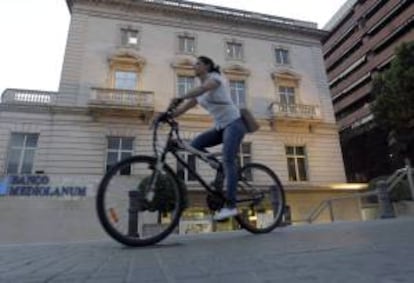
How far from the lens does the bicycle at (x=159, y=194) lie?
2.95 metres

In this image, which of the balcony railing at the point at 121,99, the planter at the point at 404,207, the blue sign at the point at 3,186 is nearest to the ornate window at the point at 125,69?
the balcony railing at the point at 121,99

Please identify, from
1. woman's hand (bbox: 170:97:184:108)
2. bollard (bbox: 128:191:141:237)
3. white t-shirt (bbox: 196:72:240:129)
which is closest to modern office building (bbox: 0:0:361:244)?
bollard (bbox: 128:191:141:237)

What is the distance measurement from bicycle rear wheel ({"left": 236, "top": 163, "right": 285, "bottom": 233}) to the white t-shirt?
2.27 feet

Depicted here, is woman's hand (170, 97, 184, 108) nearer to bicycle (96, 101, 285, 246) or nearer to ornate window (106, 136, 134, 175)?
bicycle (96, 101, 285, 246)

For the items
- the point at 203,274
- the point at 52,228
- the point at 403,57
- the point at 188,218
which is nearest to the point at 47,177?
the point at 52,228

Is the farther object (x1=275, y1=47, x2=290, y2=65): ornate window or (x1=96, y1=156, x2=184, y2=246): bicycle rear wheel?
(x1=275, y1=47, x2=290, y2=65): ornate window

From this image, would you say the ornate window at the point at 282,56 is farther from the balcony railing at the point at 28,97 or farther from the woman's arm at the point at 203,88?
the woman's arm at the point at 203,88

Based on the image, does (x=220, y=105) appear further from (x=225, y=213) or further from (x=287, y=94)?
(x=287, y=94)

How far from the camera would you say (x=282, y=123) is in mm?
18688

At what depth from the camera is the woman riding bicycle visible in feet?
11.3

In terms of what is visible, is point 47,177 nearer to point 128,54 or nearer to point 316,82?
point 128,54

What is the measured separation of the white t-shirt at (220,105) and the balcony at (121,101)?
13076 mm

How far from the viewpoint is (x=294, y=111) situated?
1889 cm

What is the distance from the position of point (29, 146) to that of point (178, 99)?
14.5 meters
